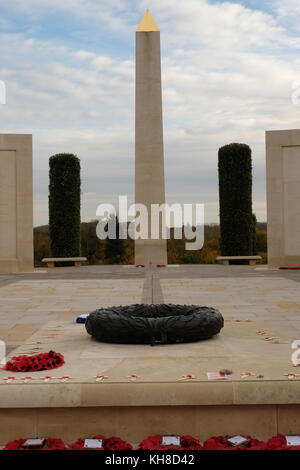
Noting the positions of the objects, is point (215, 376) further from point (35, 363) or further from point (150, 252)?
point (150, 252)

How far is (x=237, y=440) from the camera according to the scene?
411 centimetres

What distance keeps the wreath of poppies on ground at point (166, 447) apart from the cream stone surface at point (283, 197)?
16.7 meters

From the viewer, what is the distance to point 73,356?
537cm

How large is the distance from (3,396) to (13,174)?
1693 cm

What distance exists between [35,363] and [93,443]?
1.04 meters

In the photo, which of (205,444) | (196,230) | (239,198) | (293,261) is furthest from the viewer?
(196,230)

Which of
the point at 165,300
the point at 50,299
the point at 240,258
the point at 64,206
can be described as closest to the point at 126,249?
the point at 64,206

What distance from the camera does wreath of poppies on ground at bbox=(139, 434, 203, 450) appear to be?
397 cm

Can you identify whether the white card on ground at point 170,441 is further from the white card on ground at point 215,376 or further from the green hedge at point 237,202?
the green hedge at point 237,202

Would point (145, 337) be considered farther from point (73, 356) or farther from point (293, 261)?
point (293, 261)

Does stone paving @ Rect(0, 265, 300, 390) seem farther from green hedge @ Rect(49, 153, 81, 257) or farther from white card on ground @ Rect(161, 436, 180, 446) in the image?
green hedge @ Rect(49, 153, 81, 257)

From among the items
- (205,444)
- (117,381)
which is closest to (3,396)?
(117,381)

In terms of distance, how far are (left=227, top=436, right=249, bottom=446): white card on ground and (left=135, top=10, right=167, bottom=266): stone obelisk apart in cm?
1879

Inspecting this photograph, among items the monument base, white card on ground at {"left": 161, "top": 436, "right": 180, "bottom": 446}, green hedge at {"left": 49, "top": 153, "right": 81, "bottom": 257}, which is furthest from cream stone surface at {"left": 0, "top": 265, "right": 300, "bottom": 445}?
green hedge at {"left": 49, "top": 153, "right": 81, "bottom": 257}
